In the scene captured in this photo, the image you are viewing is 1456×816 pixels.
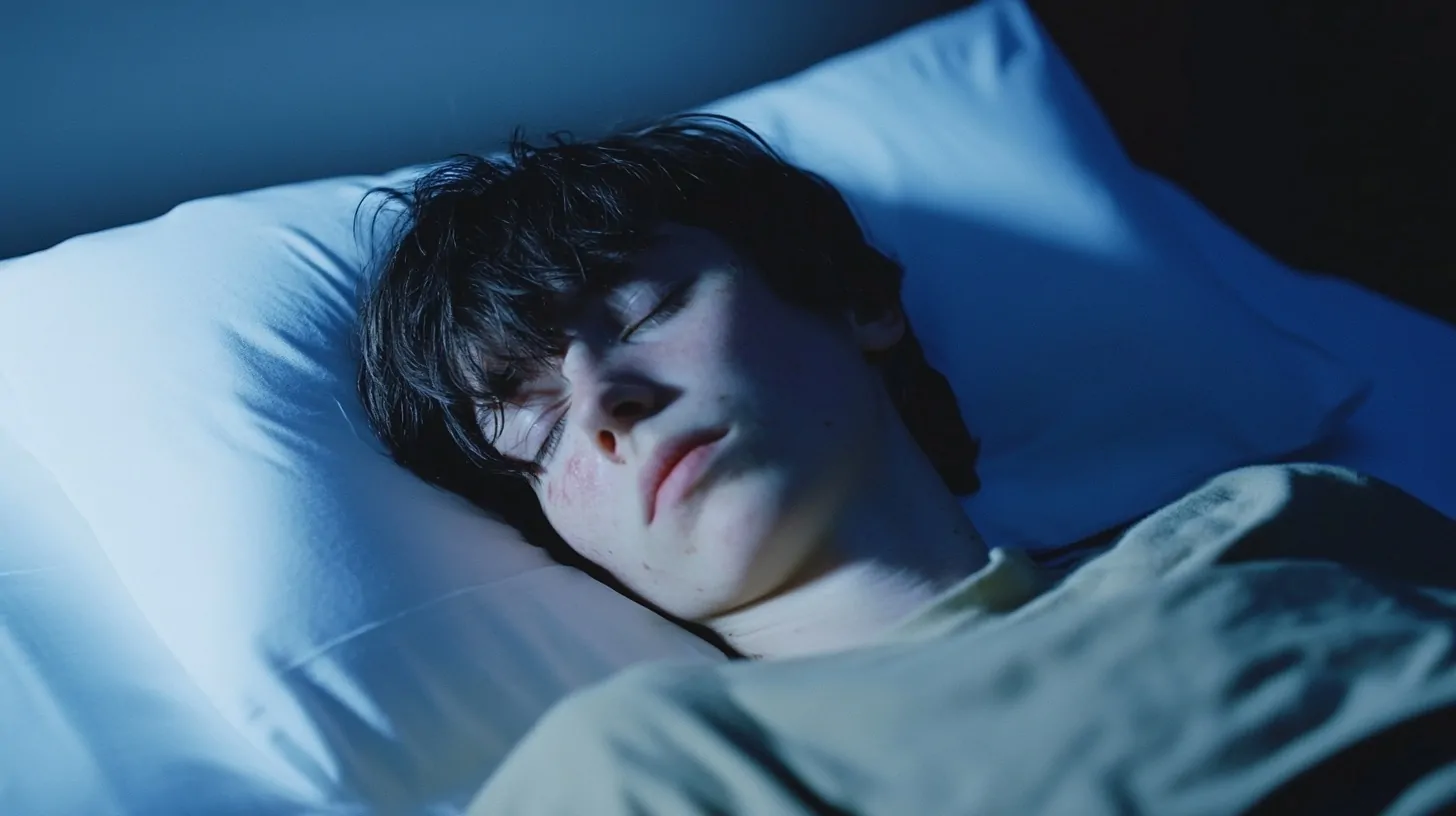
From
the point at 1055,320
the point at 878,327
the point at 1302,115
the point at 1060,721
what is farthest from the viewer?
the point at 1302,115

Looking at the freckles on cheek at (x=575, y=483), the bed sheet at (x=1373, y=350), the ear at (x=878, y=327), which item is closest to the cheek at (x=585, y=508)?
the freckles on cheek at (x=575, y=483)

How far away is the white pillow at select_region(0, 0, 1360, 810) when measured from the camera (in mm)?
797

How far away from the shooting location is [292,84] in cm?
118

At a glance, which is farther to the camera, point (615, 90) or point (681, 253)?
point (615, 90)

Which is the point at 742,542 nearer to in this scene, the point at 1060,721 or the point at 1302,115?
the point at 1060,721

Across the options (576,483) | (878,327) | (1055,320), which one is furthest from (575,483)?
(1055,320)

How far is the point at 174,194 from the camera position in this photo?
3.82 feet

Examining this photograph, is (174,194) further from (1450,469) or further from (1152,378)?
(1450,469)

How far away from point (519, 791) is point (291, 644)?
22cm

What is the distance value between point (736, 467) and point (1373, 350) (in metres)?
0.80

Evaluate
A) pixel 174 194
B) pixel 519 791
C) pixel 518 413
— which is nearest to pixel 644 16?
pixel 174 194

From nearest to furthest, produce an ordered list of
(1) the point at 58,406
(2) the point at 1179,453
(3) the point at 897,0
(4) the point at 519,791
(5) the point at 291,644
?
(4) the point at 519,791
(5) the point at 291,644
(1) the point at 58,406
(2) the point at 1179,453
(3) the point at 897,0

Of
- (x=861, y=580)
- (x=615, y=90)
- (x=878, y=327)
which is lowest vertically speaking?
(x=861, y=580)

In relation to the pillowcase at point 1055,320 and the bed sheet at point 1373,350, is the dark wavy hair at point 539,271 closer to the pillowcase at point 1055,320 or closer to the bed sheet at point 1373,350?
the pillowcase at point 1055,320
